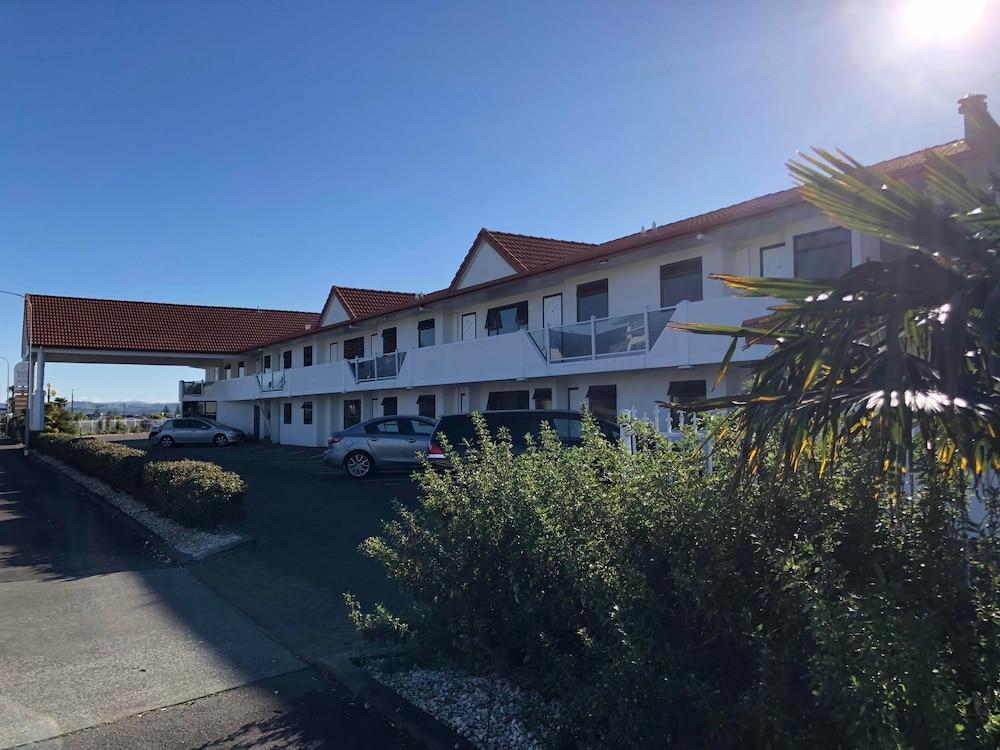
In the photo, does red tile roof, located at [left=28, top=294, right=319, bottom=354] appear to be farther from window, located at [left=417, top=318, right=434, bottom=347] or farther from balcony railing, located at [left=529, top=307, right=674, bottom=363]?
balcony railing, located at [left=529, top=307, right=674, bottom=363]

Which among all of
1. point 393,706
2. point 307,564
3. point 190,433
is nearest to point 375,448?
point 307,564

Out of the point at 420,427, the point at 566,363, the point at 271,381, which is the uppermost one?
the point at 271,381

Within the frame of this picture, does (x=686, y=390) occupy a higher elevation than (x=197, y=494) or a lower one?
higher

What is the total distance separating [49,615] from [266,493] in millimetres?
9329

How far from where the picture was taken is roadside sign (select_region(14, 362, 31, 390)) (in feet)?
139

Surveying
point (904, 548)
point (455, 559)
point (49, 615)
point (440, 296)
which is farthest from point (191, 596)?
point (440, 296)

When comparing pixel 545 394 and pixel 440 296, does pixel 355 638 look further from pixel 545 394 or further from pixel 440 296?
pixel 440 296

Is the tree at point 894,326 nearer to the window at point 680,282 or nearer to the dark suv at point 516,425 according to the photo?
the dark suv at point 516,425

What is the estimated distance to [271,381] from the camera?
38344mm

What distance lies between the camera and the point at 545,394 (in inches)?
879

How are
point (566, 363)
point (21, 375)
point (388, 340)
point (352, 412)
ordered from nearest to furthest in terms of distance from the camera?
point (566, 363), point (388, 340), point (352, 412), point (21, 375)

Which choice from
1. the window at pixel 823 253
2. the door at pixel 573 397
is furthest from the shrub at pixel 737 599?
the door at pixel 573 397

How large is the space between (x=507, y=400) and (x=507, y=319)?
2643 millimetres

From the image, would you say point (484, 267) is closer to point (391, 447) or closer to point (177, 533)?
point (391, 447)
